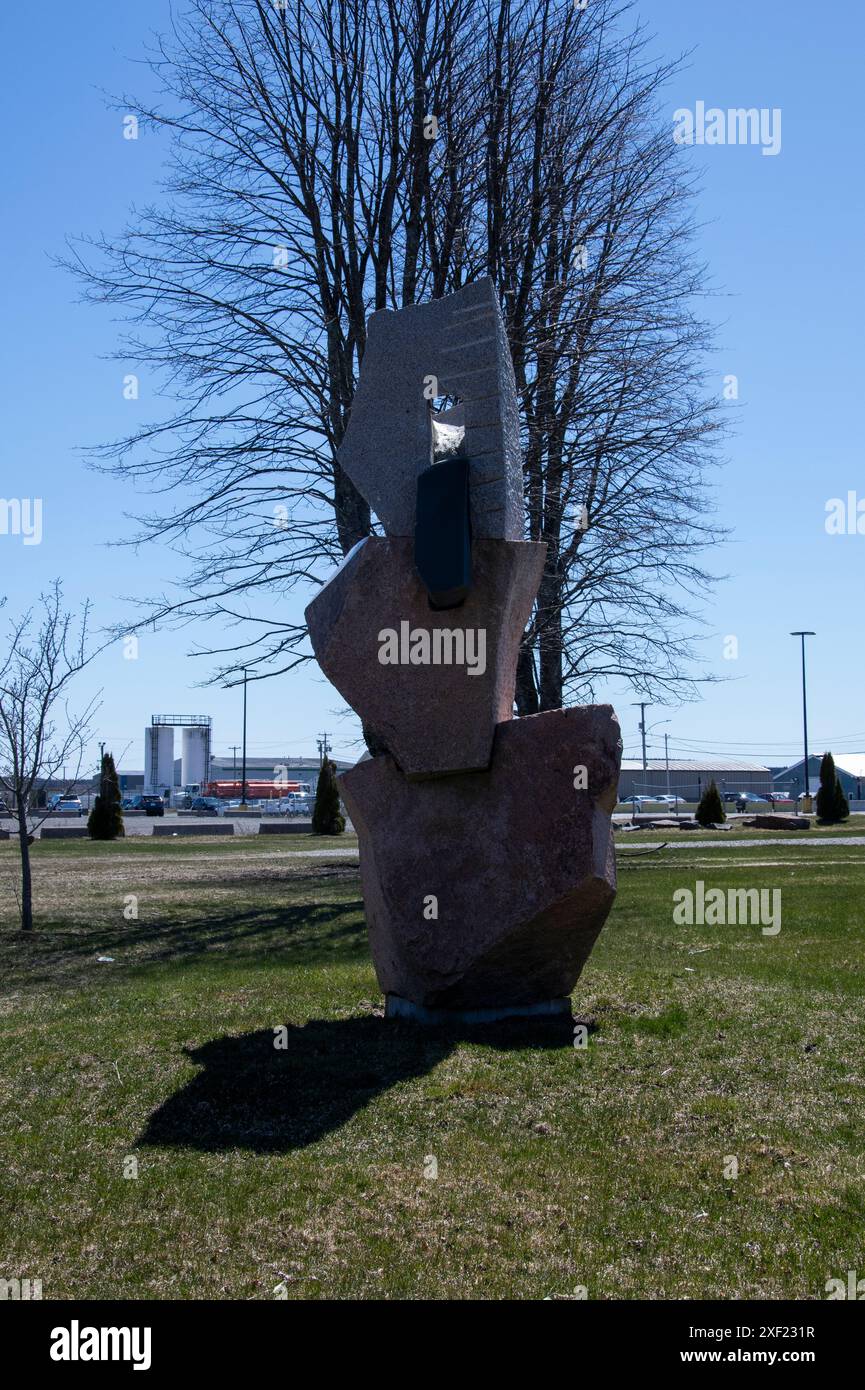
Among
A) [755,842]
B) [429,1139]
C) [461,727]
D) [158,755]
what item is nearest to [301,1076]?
[429,1139]

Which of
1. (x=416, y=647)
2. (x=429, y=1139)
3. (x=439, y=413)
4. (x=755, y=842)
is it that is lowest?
(x=755, y=842)

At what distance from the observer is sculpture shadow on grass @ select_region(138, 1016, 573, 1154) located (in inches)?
244

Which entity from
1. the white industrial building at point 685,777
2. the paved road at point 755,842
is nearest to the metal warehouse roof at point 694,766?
the white industrial building at point 685,777

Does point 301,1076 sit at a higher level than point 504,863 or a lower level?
lower

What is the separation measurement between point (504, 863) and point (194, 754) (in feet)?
309

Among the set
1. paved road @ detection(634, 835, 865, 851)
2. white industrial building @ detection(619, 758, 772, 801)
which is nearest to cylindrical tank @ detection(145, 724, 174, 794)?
white industrial building @ detection(619, 758, 772, 801)

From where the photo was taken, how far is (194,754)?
10019cm

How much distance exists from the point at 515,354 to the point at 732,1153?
15.6m

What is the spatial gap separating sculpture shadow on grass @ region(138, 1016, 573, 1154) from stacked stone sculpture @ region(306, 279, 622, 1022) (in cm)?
40

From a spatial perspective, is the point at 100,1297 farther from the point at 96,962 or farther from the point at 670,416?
the point at 670,416

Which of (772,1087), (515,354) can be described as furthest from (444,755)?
(515,354)

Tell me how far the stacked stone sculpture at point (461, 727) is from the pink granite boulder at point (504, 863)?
0.01m

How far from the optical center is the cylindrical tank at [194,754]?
99000 mm

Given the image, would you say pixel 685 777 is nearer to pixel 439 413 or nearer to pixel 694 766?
pixel 694 766
